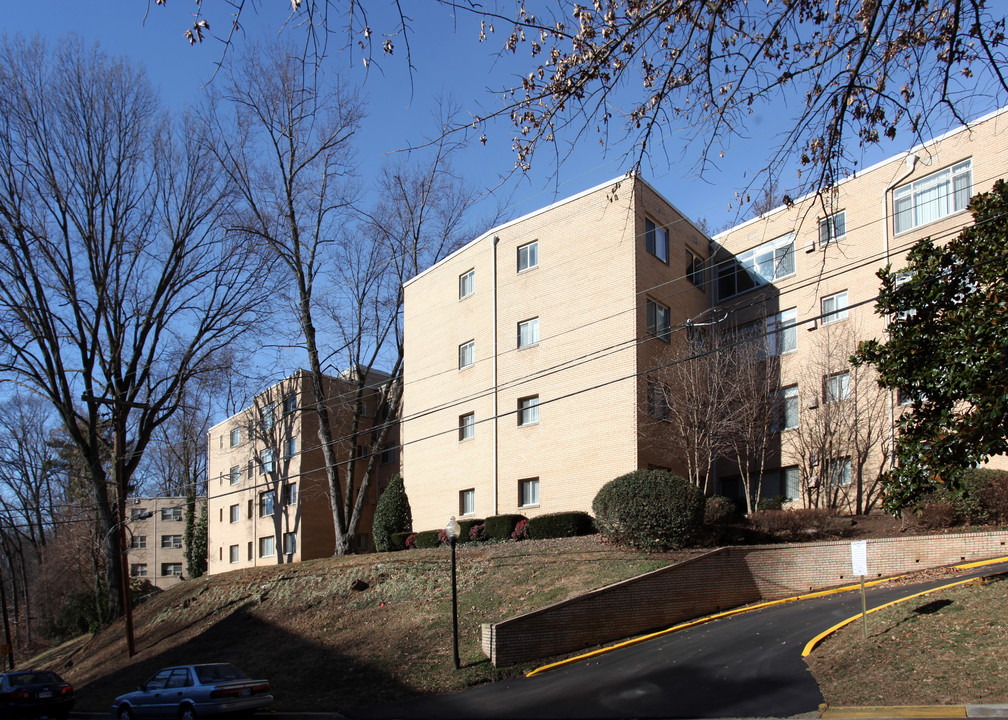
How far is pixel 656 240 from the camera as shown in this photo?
98.2ft

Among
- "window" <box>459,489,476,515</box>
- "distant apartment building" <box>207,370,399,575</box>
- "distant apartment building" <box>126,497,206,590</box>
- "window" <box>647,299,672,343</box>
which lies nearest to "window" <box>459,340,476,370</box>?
"window" <box>459,489,476,515</box>

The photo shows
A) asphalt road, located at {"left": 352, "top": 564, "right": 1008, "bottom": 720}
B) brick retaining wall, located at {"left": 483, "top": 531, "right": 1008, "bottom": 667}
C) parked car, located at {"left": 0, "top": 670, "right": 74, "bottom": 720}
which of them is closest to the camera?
asphalt road, located at {"left": 352, "top": 564, "right": 1008, "bottom": 720}

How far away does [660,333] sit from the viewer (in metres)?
28.5

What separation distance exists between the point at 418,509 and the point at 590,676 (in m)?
18.8

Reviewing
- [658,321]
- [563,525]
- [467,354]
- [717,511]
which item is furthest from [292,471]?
[717,511]

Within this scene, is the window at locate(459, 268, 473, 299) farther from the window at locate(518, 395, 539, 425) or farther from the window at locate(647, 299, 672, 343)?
the window at locate(647, 299, 672, 343)

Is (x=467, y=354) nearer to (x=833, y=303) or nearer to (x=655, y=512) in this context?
(x=655, y=512)

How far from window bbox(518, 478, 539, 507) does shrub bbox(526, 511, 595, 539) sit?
8.11 feet

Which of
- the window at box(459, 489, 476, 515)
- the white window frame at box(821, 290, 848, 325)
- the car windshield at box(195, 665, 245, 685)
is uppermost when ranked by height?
the white window frame at box(821, 290, 848, 325)

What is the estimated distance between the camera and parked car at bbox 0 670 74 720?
22312 millimetres

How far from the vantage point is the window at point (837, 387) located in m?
26.9

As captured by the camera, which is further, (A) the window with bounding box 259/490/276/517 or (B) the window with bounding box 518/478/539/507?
(A) the window with bounding box 259/490/276/517

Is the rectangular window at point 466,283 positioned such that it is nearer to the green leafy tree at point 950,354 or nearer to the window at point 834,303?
the window at point 834,303

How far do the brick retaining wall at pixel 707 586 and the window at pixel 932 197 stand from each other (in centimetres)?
1084
